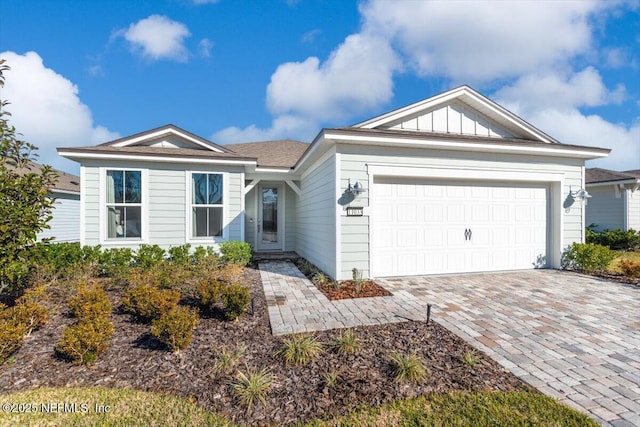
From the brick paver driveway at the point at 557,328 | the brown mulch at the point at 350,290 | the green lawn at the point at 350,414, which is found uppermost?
the brown mulch at the point at 350,290

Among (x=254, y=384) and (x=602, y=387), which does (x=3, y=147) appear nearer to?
(x=254, y=384)

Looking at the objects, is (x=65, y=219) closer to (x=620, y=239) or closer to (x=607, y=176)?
(x=620, y=239)

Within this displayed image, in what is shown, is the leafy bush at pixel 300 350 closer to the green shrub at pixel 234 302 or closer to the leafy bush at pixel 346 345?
the leafy bush at pixel 346 345

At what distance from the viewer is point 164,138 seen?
935cm

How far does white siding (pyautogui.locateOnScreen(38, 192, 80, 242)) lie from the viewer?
14.1 metres

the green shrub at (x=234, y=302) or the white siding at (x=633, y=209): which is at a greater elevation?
the white siding at (x=633, y=209)

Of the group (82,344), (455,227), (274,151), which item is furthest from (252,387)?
(274,151)

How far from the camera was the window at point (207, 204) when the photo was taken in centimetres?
860

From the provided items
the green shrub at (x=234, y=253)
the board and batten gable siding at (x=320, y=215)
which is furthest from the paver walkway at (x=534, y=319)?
the green shrub at (x=234, y=253)

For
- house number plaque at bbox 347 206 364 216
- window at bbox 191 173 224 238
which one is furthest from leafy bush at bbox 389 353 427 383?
window at bbox 191 173 224 238

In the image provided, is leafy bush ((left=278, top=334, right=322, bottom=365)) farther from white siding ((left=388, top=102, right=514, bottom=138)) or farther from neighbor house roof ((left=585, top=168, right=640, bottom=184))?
neighbor house roof ((left=585, top=168, right=640, bottom=184))

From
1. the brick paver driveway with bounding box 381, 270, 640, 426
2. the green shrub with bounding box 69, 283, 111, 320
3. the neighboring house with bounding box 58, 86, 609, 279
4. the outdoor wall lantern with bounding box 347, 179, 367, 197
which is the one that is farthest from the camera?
the neighboring house with bounding box 58, 86, 609, 279

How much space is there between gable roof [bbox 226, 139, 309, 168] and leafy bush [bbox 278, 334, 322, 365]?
760 centimetres

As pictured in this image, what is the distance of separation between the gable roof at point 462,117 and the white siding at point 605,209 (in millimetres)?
9268
